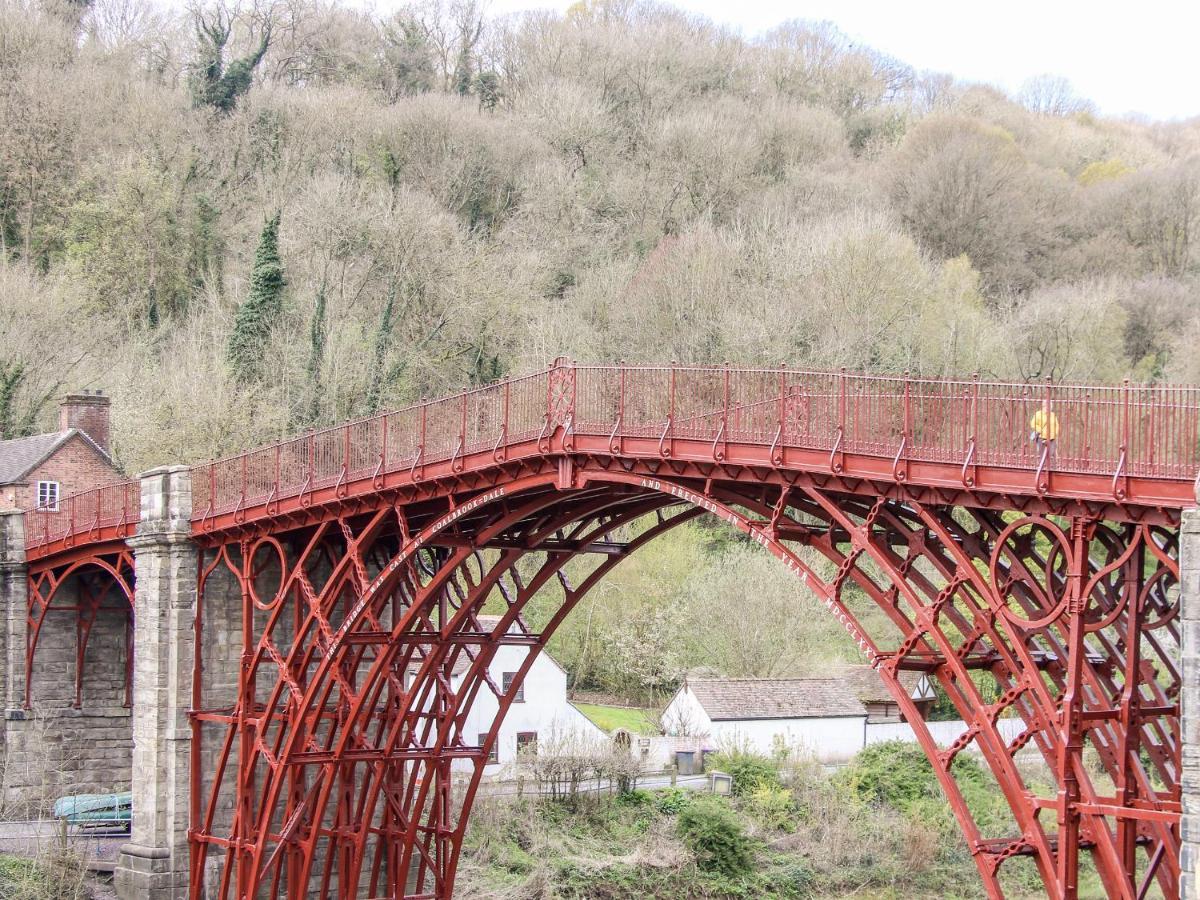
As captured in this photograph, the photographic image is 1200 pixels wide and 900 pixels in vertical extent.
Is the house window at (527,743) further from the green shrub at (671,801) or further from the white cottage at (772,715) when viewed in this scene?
the white cottage at (772,715)

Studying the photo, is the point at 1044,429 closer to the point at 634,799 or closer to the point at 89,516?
the point at 89,516

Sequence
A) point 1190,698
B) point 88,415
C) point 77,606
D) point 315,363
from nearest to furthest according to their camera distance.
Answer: point 1190,698
point 77,606
point 88,415
point 315,363

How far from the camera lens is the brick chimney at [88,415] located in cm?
4106

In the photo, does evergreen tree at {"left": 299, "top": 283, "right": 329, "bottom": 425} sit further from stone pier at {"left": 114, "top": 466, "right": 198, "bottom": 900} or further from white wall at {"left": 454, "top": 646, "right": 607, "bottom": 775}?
stone pier at {"left": 114, "top": 466, "right": 198, "bottom": 900}

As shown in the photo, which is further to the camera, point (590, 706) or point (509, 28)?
point (509, 28)

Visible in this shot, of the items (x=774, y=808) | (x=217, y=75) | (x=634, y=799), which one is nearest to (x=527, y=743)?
(x=634, y=799)

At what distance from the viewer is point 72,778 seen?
117ft

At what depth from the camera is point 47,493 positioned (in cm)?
3975

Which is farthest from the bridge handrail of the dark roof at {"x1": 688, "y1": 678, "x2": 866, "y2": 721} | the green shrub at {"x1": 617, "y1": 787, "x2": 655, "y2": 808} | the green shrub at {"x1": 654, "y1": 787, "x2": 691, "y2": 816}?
the dark roof at {"x1": 688, "y1": 678, "x2": 866, "y2": 721}

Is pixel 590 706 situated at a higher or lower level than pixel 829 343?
lower

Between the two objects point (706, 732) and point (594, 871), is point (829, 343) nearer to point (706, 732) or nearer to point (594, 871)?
point (706, 732)

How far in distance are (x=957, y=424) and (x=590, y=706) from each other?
1367 inches

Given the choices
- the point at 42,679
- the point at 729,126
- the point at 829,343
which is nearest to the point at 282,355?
the point at 829,343

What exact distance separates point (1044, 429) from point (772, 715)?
30412mm
